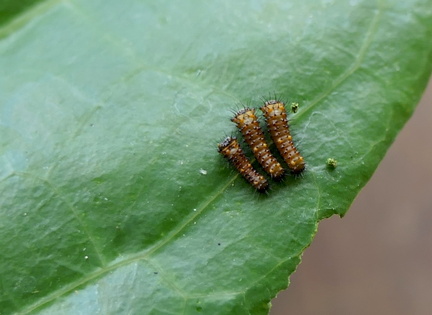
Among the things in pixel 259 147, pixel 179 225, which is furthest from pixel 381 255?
pixel 179 225

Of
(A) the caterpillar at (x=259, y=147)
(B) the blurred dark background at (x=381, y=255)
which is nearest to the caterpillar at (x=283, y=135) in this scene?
(A) the caterpillar at (x=259, y=147)

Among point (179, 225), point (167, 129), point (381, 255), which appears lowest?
point (381, 255)

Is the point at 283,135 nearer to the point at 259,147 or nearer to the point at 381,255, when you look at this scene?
the point at 259,147

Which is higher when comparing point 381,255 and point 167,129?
point 167,129

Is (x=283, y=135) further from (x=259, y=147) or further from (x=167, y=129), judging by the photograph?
(x=167, y=129)

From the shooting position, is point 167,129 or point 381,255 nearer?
point 167,129

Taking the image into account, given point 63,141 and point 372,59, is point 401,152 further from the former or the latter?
point 63,141

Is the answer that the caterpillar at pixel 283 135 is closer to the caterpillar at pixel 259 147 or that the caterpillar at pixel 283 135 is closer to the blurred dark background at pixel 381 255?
the caterpillar at pixel 259 147
